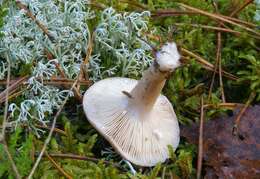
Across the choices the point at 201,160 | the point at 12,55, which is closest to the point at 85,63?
the point at 12,55

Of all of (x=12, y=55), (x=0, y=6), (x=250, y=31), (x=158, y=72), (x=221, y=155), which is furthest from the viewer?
(x=250, y=31)

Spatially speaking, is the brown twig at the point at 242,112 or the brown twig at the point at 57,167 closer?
the brown twig at the point at 57,167

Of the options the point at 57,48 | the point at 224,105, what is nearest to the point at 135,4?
the point at 57,48

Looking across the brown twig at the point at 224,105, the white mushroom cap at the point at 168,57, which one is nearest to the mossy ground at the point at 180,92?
the brown twig at the point at 224,105

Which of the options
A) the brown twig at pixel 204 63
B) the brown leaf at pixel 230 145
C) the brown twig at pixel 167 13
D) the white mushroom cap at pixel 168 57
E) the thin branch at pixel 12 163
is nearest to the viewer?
the thin branch at pixel 12 163

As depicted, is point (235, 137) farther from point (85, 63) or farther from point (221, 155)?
point (85, 63)

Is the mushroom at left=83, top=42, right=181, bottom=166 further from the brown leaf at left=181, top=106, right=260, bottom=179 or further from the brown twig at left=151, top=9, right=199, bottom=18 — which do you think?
the brown twig at left=151, top=9, right=199, bottom=18

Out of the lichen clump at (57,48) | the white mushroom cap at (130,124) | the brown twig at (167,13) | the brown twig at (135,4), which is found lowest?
the white mushroom cap at (130,124)

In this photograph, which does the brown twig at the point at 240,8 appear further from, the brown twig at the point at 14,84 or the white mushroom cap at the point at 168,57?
the brown twig at the point at 14,84

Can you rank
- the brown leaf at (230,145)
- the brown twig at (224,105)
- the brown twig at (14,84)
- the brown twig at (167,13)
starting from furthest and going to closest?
the brown twig at (167,13) → the brown twig at (224,105) → the brown twig at (14,84) → the brown leaf at (230,145)
